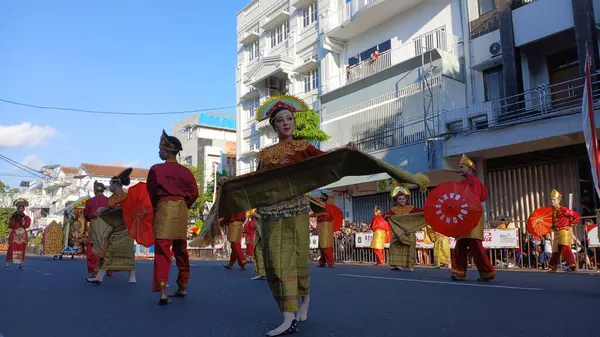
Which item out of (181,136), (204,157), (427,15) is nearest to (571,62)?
(427,15)

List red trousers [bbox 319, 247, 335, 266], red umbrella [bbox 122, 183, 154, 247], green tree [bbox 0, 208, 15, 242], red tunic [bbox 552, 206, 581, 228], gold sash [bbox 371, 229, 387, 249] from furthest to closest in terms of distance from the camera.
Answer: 1. green tree [bbox 0, 208, 15, 242]
2. gold sash [bbox 371, 229, 387, 249]
3. red trousers [bbox 319, 247, 335, 266]
4. red tunic [bbox 552, 206, 581, 228]
5. red umbrella [bbox 122, 183, 154, 247]

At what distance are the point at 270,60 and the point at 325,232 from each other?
1989cm

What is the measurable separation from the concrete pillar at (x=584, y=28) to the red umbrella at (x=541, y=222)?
5753 millimetres

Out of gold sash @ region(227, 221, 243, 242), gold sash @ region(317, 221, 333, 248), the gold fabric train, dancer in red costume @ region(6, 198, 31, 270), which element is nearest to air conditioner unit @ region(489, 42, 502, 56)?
gold sash @ region(317, 221, 333, 248)

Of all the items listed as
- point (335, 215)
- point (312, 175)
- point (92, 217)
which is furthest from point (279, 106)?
point (335, 215)

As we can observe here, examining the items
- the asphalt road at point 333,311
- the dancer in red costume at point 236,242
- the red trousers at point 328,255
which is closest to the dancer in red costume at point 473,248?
the asphalt road at point 333,311

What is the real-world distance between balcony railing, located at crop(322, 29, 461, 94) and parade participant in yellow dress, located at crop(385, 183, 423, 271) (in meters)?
10.0

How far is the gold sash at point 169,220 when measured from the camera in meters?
6.10

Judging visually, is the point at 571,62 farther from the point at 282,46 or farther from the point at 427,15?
the point at 282,46

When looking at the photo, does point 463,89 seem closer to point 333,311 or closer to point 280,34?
point 280,34

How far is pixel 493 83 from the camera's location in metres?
19.0

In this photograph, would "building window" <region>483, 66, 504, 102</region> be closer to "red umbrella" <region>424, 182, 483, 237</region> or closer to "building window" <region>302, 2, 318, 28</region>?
"red umbrella" <region>424, 182, 483, 237</region>

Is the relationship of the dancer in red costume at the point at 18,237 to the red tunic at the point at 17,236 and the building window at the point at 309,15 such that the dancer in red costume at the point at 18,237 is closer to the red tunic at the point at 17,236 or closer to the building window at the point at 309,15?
the red tunic at the point at 17,236

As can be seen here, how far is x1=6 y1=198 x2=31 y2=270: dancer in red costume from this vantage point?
47.6 feet
